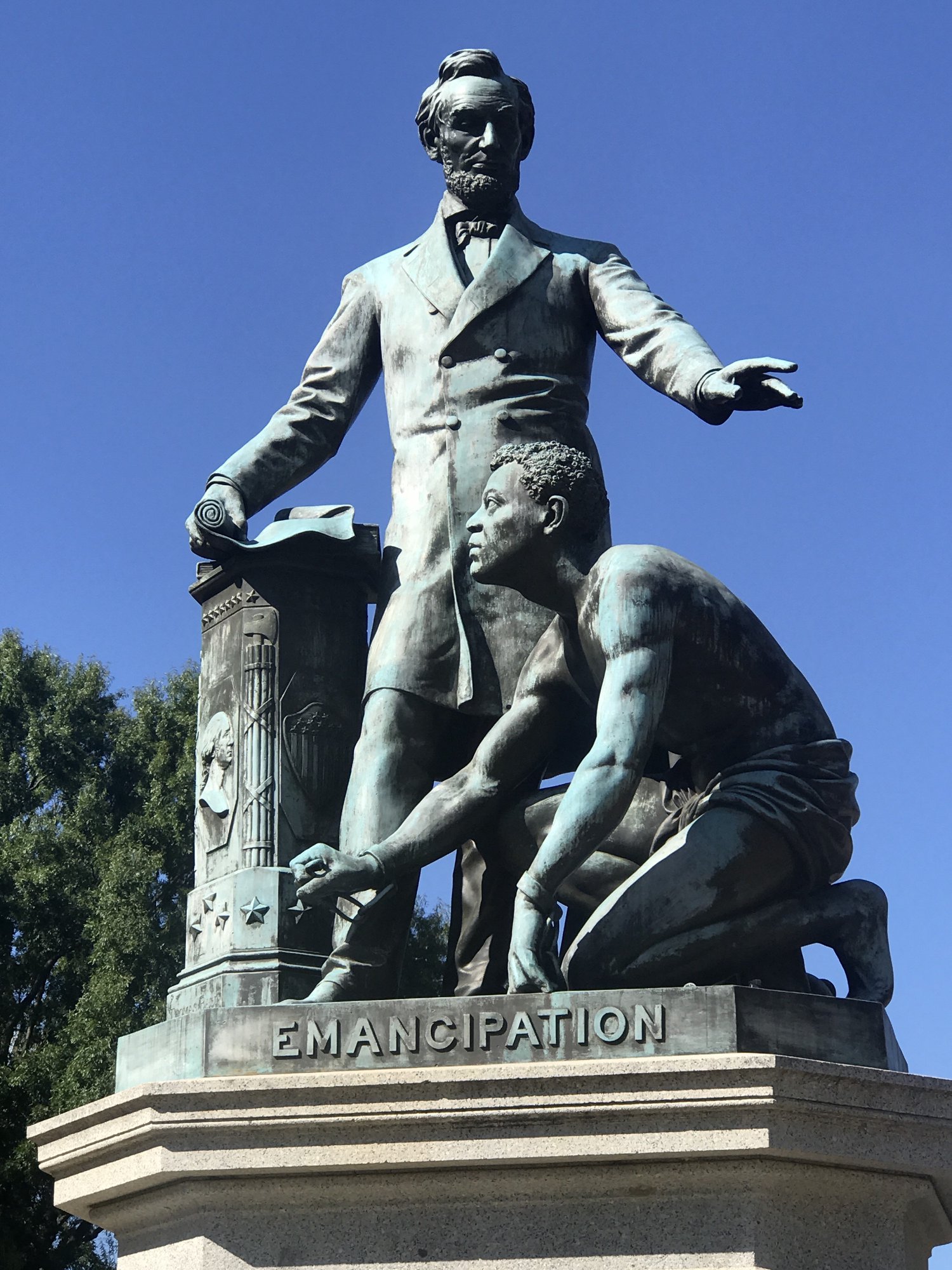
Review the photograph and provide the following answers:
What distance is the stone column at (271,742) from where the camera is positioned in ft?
24.8

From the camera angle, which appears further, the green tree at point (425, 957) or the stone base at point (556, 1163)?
the green tree at point (425, 957)

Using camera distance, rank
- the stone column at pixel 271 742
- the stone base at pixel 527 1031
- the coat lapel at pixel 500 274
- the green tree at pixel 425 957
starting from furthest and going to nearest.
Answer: the green tree at pixel 425 957
the coat lapel at pixel 500 274
the stone column at pixel 271 742
the stone base at pixel 527 1031

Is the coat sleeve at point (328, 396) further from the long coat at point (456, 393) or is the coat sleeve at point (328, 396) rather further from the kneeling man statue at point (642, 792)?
the kneeling man statue at point (642, 792)

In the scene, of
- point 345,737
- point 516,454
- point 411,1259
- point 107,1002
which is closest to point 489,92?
point 516,454

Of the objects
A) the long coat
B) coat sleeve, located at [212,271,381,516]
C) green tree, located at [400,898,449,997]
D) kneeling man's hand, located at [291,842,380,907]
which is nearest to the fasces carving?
the long coat

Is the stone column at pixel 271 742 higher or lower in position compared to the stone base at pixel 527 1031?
higher

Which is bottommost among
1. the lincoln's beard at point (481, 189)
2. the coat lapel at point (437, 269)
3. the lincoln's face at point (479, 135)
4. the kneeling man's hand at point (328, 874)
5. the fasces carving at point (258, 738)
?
the kneeling man's hand at point (328, 874)

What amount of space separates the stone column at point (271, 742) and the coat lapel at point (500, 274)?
100 centimetres

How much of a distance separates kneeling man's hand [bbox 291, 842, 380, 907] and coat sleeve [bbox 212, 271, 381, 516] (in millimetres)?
1911

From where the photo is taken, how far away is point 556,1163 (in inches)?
251

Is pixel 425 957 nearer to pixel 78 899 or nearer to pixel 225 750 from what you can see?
pixel 78 899

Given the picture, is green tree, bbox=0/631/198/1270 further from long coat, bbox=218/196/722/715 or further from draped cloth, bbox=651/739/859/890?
draped cloth, bbox=651/739/859/890

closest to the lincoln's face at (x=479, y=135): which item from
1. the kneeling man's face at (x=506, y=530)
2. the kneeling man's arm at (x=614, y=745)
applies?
the kneeling man's face at (x=506, y=530)

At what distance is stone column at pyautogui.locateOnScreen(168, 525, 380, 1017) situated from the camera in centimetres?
755
